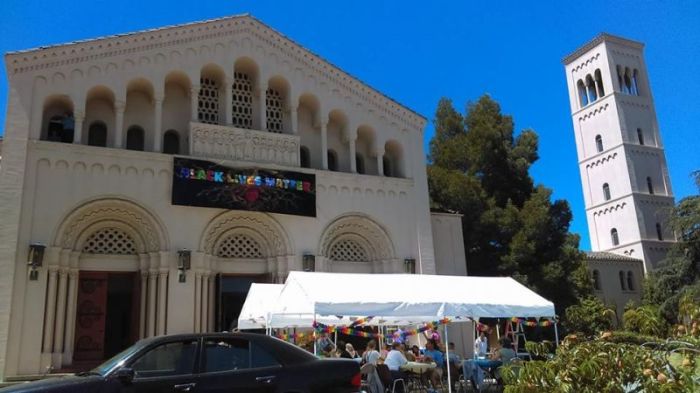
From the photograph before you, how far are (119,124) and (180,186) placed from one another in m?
2.71

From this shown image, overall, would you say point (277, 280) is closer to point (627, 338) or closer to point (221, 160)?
point (221, 160)

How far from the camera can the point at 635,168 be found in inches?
2042

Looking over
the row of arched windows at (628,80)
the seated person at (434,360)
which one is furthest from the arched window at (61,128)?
the row of arched windows at (628,80)

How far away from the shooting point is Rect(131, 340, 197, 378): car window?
6.68 metres

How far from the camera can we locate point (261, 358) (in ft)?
23.7

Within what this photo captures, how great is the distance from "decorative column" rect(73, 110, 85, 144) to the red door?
3.96 meters

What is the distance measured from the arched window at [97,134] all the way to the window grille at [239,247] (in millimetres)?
4910

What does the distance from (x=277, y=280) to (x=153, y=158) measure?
5457 millimetres

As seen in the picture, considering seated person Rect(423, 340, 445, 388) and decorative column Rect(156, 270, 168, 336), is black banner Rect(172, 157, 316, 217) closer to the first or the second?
decorative column Rect(156, 270, 168, 336)

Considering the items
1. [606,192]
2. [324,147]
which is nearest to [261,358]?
[324,147]

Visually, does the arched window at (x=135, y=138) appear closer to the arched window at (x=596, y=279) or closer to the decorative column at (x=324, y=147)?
the decorative column at (x=324, y=147)

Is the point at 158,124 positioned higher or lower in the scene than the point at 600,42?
lower

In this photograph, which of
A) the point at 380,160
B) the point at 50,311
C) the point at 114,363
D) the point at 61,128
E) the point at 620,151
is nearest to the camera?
the point at 114,363

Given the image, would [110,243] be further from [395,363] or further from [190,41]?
[395,363]
